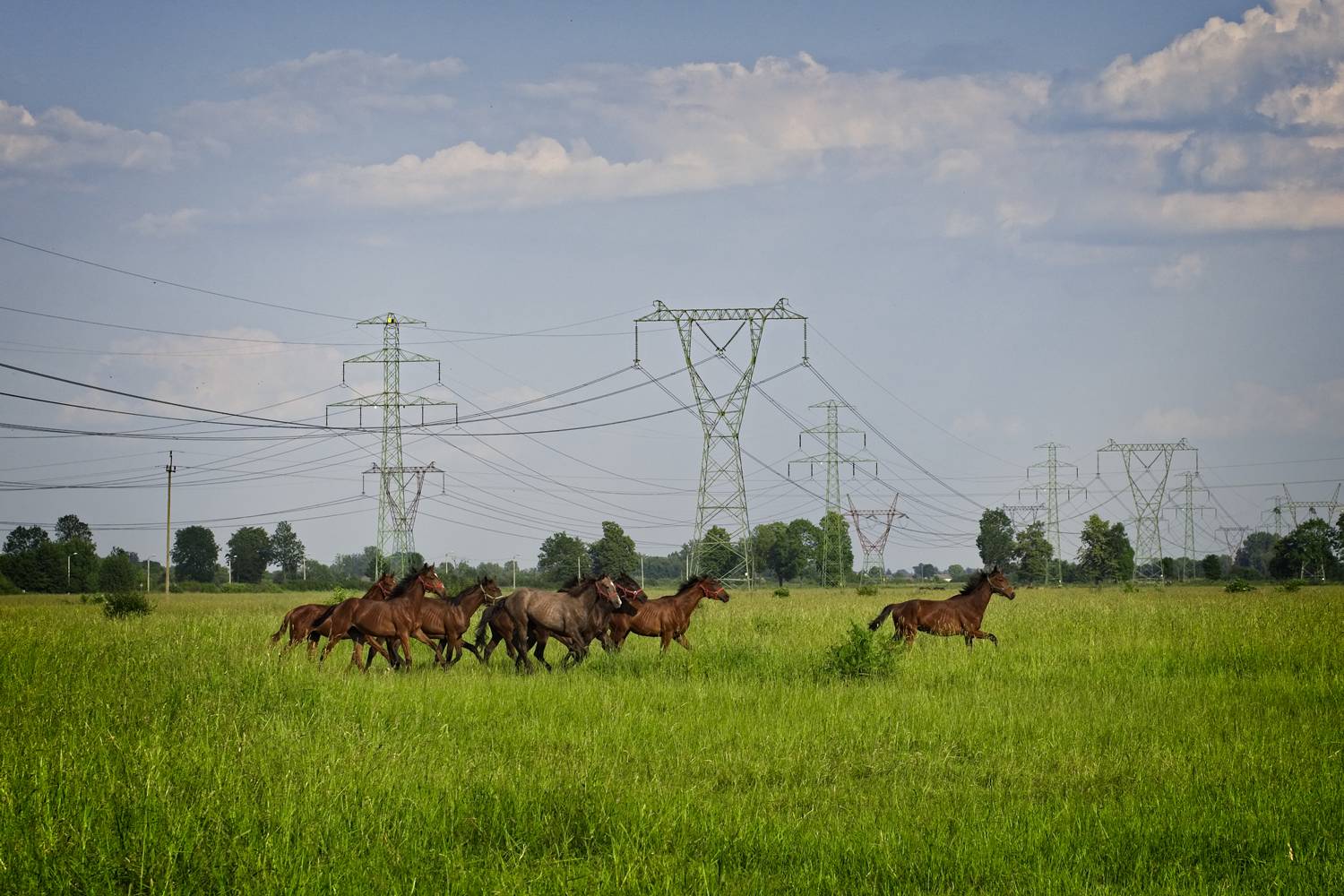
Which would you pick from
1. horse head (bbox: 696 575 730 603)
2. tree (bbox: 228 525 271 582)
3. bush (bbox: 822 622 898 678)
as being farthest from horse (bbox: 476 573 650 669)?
tree (bbox: 228 525 271 582)

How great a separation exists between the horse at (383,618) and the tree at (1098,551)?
9301cm

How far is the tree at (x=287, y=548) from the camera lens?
166500mm

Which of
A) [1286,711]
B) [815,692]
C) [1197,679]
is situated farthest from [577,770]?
[1197,679]

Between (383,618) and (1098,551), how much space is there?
9691 centimetres

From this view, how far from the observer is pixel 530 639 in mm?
19625

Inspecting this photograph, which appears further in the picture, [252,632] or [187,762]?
[252,632]

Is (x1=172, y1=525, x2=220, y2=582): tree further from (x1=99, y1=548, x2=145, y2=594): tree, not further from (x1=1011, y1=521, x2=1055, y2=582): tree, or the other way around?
(x1=1011, y1=521, x2=1055, y2=582): tree

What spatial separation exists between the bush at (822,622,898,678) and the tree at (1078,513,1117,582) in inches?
3596

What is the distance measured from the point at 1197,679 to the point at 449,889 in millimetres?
13259

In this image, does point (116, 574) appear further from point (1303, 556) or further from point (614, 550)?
point (1303, 556)

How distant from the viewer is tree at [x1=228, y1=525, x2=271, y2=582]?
142 metres

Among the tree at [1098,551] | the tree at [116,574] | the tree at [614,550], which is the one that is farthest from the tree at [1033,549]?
the tree at [116,574]

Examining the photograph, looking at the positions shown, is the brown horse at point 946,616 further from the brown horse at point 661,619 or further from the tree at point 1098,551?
the tree at point 1098,551

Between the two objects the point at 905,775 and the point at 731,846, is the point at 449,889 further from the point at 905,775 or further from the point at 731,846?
the point at 905,775
